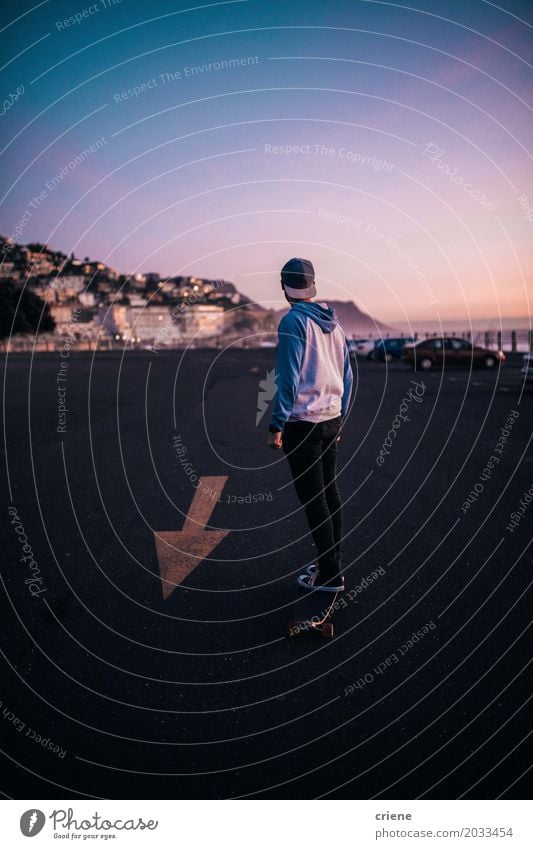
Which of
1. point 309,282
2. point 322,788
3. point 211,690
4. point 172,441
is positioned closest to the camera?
point 322,788

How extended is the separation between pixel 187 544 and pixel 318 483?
1919 millimetres

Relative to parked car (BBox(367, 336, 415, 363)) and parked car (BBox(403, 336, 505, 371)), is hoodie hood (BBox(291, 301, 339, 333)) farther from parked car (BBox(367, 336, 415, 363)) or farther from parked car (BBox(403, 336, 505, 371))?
parked car (BBox(367, 336, 415, 363))

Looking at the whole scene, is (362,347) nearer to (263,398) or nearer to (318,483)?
(263,398)

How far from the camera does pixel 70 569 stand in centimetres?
520

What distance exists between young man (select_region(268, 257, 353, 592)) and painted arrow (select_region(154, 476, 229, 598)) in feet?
3.68

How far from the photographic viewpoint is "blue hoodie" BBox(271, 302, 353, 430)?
4.03 m

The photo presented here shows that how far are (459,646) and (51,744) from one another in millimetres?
2097

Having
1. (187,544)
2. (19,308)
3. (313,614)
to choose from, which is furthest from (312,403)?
(19,308)

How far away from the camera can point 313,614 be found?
161 inches

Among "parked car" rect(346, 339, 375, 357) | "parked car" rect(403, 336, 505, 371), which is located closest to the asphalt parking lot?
"parked car" rect(403, 336, 505, 371)

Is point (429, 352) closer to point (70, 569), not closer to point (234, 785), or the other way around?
point (70, 569)

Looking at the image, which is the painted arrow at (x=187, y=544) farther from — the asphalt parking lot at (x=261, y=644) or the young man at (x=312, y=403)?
the young man at (x=312, y=403)

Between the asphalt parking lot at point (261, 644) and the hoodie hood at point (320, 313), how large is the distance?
1737mm

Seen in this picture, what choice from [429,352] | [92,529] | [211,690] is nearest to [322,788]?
[211,690]
